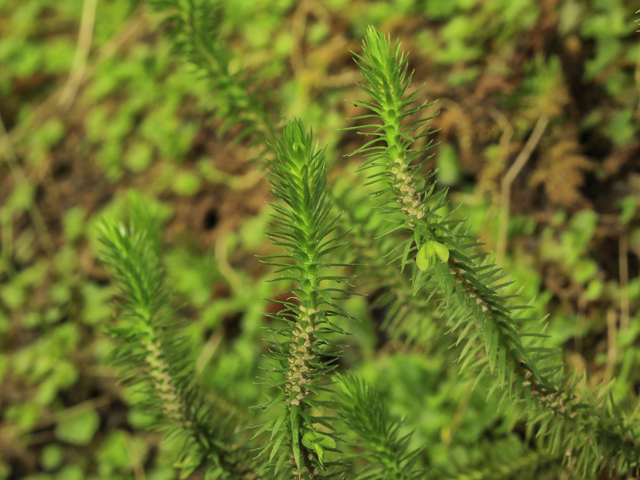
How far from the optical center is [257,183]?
2.84m

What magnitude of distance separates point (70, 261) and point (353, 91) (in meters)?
2.03

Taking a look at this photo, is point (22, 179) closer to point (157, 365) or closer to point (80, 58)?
point (80, 58)

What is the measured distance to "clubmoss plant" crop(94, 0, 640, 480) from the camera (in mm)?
906

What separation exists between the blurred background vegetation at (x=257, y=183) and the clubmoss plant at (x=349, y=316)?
16 cm

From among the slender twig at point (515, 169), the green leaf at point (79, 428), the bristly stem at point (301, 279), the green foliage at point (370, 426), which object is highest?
the slender twig at point (515, 169)

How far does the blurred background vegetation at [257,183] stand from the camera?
76.4 inches

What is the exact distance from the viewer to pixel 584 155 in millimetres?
2119

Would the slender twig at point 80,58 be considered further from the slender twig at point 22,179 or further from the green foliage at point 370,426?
the green foliage at point 370,426

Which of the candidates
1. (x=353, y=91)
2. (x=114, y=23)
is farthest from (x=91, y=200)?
(x=353, y=91)

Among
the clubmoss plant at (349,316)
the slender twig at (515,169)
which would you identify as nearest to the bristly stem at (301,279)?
the clubmoss plant at (349,316)

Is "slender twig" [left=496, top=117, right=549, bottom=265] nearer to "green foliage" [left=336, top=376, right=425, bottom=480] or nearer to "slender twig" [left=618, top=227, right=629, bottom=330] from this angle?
"slender twig" [left=618, top=227, right=629, bottom=330]

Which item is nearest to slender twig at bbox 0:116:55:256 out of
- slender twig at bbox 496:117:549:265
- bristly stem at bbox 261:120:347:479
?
slender twig at bbox 496:117:549:265

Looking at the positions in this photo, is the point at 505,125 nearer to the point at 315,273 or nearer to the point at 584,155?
the point at 584,155

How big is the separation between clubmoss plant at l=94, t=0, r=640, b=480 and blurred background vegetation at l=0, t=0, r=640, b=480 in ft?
0.51
